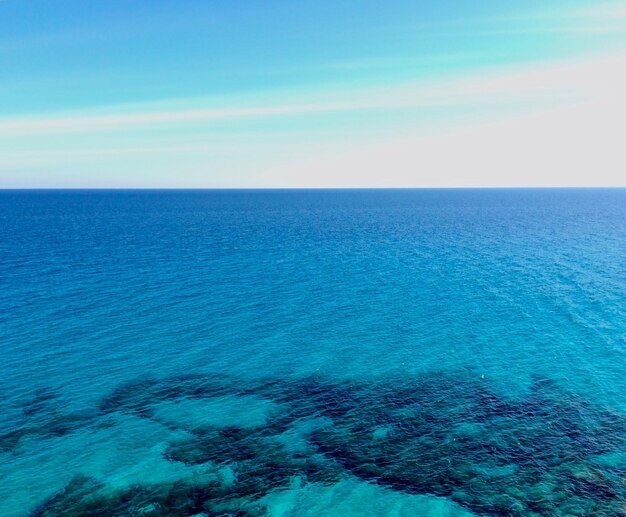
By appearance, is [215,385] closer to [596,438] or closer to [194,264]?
[596,438]

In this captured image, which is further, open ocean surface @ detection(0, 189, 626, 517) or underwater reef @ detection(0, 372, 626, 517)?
open ocean surface @ detection(0, 189, 626, 517)

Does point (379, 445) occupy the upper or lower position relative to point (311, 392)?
lower

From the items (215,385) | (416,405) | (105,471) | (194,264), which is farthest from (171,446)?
(194,264)

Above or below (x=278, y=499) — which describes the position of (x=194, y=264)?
above

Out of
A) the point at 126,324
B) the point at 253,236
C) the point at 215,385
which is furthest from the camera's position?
the point at 253,236

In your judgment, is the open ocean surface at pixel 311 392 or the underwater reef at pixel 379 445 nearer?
the underwater reef at pixel 379 445
